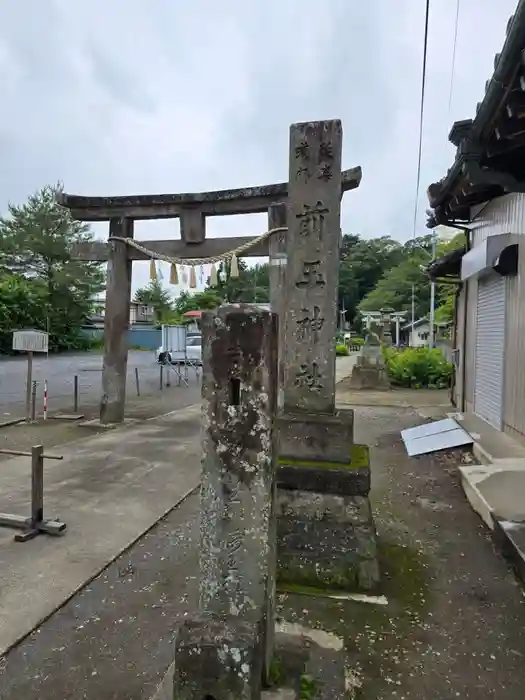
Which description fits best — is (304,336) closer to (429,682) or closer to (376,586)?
(376,586)

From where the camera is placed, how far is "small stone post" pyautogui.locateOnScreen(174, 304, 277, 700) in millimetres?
1997

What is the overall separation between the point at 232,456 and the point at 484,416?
26.1 ft

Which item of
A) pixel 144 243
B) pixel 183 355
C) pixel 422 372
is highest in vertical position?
pixel 144 243

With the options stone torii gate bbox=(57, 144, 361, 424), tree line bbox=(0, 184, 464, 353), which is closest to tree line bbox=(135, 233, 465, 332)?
tree line bbox=(0, 184, 464, 353)

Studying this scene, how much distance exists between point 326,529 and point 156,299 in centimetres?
5860

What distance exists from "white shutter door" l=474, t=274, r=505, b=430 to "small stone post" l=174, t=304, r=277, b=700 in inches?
264

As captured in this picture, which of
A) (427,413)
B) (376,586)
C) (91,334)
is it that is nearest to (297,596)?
(376,586)

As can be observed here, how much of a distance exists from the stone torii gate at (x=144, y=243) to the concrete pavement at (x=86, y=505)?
1.60 metres

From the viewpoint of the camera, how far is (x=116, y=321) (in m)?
9.66

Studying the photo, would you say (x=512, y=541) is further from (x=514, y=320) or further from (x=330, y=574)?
(x=514, y=320)

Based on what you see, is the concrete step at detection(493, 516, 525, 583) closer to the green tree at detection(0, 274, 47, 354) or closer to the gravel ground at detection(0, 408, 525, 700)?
the gravel ground at detection(0, 408, 525, 700)

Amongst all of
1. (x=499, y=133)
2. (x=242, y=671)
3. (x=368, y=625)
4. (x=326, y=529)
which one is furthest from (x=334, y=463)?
(x=499, y=133)

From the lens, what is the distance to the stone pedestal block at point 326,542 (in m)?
3.59

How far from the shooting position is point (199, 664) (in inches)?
70.7
